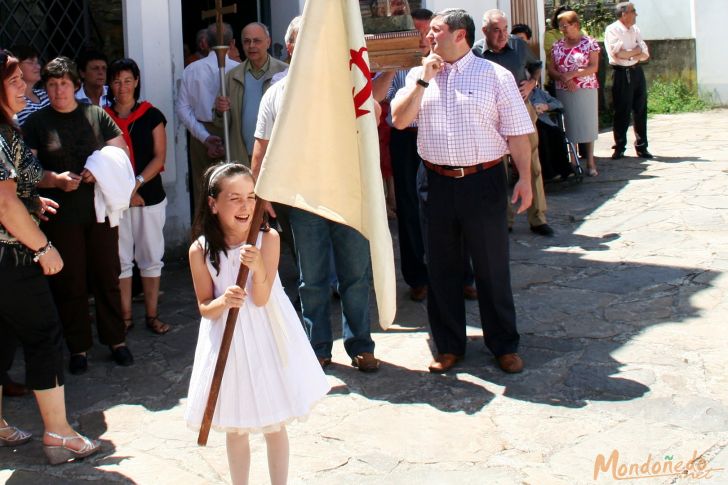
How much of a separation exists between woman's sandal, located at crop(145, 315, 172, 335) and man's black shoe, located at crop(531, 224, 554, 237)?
3749 mm

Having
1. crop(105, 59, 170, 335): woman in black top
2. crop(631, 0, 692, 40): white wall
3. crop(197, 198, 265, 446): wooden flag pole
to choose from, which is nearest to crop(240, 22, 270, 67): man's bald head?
crop(105, 59, 170, 335): woman in black top

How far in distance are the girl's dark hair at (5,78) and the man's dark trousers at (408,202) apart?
3.02 meters

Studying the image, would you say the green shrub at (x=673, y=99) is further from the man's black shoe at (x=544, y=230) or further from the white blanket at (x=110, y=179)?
the white blanket at (x=110, y=179)

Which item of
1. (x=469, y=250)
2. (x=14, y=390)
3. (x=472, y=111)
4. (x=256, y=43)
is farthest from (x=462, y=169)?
(x=14, y=390)

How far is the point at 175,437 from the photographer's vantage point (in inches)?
199

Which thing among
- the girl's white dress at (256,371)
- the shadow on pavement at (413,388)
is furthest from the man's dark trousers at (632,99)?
the girl's white dress at (256,371)

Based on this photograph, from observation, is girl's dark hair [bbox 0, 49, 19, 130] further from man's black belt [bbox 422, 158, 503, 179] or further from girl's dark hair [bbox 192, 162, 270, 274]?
man's black belt [bbox 422, 158, 503, 179]

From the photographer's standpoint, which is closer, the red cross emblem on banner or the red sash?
the red cross emblem on banner

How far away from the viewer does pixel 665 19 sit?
61.0ft

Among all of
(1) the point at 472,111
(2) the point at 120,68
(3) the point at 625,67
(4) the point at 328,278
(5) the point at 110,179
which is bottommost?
(4) the point at 328,278

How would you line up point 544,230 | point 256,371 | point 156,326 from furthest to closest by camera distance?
point 544,230
point 156,326
point 256,371

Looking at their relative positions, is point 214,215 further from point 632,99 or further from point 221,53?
point 632,99

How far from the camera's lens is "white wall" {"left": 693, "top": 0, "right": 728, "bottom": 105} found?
58.9 feet

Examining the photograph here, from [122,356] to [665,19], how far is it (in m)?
14.9
